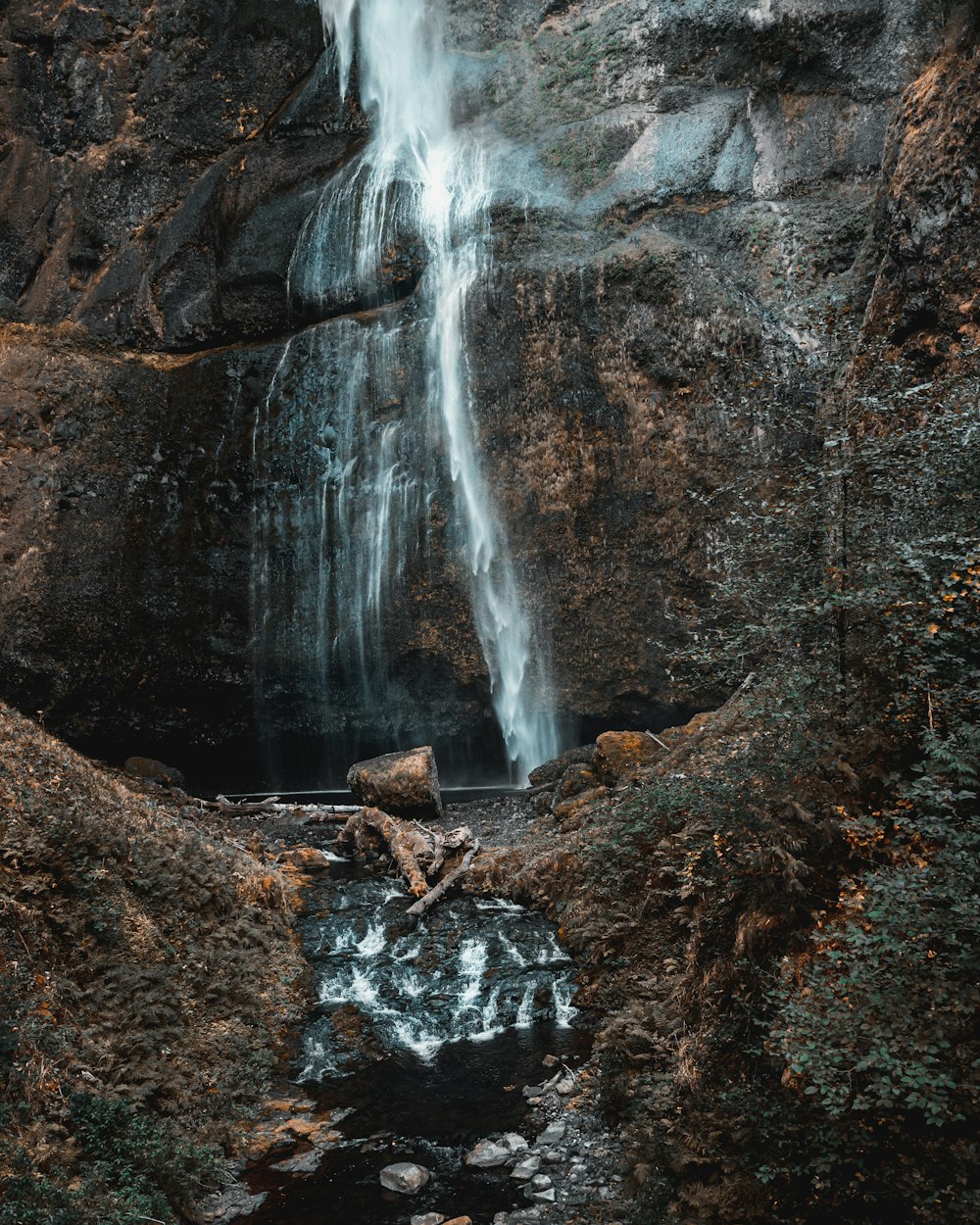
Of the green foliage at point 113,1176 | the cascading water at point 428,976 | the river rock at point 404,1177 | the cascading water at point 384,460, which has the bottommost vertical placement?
the river rock at point 404,1177

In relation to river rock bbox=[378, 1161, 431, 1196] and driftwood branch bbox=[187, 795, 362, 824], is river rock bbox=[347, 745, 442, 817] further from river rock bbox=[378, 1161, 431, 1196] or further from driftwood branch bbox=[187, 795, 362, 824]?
river rock bbox=[378, 1161, 431, 1196]

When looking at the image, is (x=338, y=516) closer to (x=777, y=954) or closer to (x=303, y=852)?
(x=303, y=852)

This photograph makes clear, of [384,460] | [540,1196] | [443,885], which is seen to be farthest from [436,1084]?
[384,460]

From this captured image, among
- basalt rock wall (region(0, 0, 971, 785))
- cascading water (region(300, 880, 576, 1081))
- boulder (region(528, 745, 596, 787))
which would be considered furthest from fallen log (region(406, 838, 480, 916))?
basalt rock wall (region(0, 0, 971, 785))

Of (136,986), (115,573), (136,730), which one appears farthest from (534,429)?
(136,986)

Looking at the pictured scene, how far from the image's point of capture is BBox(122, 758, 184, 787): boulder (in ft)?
53.3

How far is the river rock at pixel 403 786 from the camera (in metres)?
12.6

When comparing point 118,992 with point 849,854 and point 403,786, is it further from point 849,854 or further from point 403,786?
point 403,786

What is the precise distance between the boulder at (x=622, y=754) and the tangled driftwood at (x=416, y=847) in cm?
193

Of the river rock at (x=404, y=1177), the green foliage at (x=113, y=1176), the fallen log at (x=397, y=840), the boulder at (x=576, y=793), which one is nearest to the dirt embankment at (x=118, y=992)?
the green foliage at (x=113, y=1176)

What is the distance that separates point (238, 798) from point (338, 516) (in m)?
6.01

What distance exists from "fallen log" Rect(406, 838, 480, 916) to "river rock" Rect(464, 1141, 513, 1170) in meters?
3.70

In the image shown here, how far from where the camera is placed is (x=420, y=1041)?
657cm

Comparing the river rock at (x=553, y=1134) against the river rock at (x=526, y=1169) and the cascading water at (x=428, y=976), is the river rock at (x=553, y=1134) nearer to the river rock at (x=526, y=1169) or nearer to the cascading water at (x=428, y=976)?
the river rock at (x=526, y=1169)
